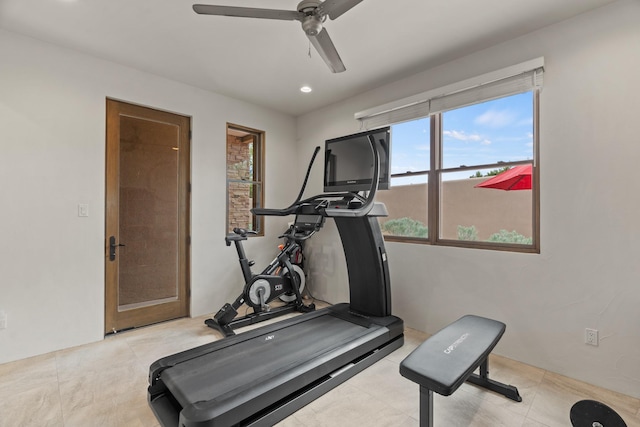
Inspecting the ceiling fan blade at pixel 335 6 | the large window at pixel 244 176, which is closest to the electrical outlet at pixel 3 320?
the large window at pixel 244 176

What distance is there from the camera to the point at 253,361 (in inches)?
88.4

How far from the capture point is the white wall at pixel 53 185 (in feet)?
8.69

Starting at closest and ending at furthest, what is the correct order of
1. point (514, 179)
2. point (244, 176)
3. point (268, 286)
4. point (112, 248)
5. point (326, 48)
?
point (326, 48) < point (514, 179) < point (112, 248) < point (268, 286) < point (244, 176)

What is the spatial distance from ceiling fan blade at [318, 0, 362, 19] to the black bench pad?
6.53 feet

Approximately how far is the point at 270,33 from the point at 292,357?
8.59 feet

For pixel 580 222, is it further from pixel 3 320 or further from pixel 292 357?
pixel 3 320

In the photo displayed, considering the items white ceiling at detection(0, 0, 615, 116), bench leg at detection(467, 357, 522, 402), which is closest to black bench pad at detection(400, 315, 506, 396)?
bench leg at detection(467, 357, 522, 402)

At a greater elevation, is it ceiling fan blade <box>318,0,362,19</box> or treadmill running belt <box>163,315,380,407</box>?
ceiling fan blade <box>318,0,362,19</box>

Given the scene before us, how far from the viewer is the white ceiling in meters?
2.30

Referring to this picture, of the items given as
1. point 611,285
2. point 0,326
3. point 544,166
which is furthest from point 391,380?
point 0,326

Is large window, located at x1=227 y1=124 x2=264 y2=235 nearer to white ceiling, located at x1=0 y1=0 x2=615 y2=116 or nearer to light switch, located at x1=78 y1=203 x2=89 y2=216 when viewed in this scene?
white ceiling, located at x1=0 y1=0 x2=615 y2=116

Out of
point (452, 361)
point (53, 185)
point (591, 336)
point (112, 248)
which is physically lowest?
Result: point (591, 336)

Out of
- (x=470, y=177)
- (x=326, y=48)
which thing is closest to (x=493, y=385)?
(x=470, y=177)

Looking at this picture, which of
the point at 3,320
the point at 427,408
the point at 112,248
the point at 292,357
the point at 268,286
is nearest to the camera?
the point at 427,408
